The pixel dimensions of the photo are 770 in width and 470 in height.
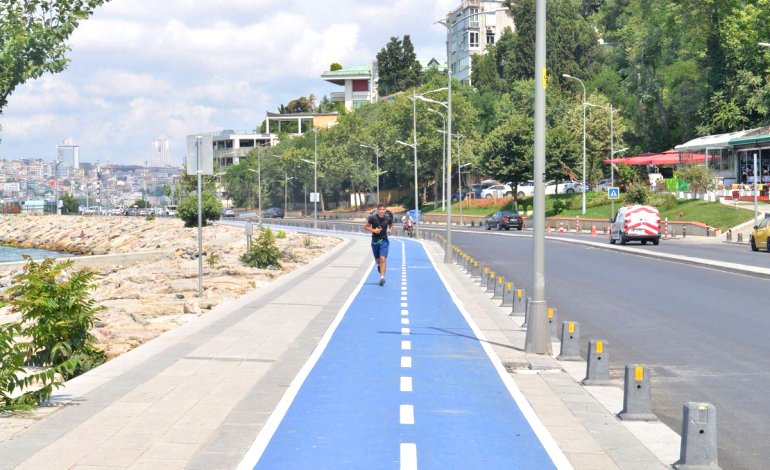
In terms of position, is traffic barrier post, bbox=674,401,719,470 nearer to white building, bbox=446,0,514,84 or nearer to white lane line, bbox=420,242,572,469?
white lane line, bbox=420,242,572,469

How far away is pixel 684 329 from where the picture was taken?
19.0m

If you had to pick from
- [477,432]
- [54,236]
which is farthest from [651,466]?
[54,236]

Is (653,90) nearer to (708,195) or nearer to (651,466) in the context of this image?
(708,195)

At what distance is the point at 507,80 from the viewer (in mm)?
135875

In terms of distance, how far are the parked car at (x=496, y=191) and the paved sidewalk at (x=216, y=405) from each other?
101 metres

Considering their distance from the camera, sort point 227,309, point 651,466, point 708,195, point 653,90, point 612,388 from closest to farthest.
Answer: point 651,466, point 612,388, point 227,309, point 708,195, point 653,90

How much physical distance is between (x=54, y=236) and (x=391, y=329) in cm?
10096

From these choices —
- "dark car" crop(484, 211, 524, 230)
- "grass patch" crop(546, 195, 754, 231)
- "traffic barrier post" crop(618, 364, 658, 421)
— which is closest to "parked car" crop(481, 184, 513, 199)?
"dark car" crop(484, 211, 524, 230)

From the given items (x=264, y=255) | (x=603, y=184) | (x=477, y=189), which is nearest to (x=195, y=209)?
(x=603, y=184)

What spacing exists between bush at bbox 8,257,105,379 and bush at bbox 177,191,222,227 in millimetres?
67366

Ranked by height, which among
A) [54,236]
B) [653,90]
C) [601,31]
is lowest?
[54,236]

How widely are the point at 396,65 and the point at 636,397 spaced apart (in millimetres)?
159883

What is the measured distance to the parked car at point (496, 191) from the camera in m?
120

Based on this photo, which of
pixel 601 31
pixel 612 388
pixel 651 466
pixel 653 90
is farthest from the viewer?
pixel 601 31
